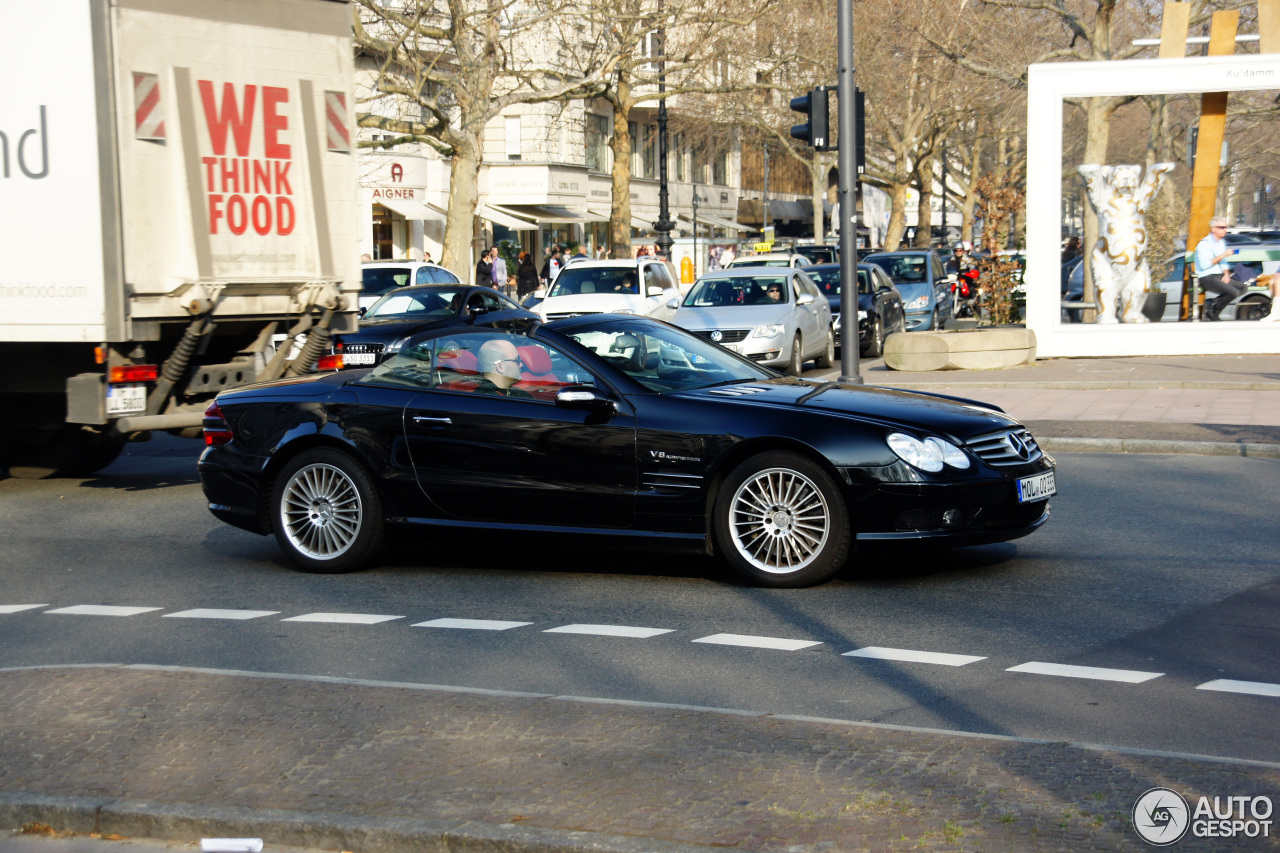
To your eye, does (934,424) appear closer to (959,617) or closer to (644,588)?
(959,617)

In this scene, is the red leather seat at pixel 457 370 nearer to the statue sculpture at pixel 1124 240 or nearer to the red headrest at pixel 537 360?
the red headrest at pixel 537 360

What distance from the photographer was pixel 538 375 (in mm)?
8234

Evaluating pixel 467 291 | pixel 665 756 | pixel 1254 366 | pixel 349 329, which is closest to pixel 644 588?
pixel 665 756

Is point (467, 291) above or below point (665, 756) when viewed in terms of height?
above

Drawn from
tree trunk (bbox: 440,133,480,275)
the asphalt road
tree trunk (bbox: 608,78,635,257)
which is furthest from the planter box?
tree trunk (bbox: 608,78,635,257)

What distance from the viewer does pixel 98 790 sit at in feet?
14.8

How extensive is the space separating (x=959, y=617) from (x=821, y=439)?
113 cm

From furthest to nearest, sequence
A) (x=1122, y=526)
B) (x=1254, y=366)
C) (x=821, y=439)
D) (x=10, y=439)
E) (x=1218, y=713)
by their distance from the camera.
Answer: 1. (x=1254, y=366)
2. (x=10, y=439)
3. (x=1122, y=526)
4. (x=821, y=439)
5. (x=1218, y=713)

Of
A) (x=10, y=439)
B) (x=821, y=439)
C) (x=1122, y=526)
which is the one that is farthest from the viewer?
(x=10, y=439)

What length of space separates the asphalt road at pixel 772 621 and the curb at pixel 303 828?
1.66m

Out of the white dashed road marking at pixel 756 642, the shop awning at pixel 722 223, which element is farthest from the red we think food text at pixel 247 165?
the shop awning at pixel 722 223

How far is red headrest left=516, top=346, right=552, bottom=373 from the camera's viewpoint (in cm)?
823

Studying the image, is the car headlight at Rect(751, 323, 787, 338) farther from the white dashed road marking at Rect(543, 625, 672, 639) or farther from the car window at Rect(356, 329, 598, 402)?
the white dashed road marking at Rect(543, 625, 672, 639)

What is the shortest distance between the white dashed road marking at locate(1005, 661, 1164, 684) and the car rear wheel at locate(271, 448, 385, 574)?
3873 mm
